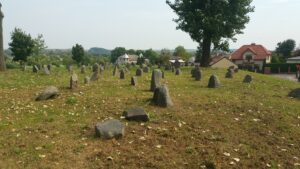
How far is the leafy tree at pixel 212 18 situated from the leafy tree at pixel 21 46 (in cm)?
2516

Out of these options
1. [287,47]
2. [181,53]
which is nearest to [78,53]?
[181,53]

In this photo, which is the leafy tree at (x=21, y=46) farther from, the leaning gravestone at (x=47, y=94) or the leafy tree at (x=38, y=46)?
the leaning gravestone at (x=47, y=94)

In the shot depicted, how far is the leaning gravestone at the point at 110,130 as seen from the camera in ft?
28.5

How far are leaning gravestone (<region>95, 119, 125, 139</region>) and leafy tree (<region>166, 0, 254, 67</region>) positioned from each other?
2781cm

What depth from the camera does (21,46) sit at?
53.1 metres

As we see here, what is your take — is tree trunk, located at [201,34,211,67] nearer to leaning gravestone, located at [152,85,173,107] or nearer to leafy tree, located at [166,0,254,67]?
leafy tree, located at [166,0,254,67]

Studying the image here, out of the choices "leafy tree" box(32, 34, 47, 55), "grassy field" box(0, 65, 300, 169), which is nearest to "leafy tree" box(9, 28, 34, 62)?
"leafy tree" box(32, 34, 47, 55)

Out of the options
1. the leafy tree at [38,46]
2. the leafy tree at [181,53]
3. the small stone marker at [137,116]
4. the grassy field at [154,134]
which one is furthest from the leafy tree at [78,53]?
the small stone marker at [137,116]

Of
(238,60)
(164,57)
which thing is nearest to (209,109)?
(164,57)

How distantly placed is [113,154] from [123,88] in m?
8.57

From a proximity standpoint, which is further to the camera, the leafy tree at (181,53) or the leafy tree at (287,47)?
the leafy tree at (287,47)

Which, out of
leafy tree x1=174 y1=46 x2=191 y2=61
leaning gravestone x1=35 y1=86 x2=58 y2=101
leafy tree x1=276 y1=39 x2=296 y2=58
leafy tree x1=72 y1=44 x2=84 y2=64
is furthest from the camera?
leafy tree x1=276 y1=39 x2=296 y2=58

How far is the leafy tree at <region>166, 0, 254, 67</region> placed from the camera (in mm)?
35812

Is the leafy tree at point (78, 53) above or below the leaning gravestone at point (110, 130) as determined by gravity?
above
